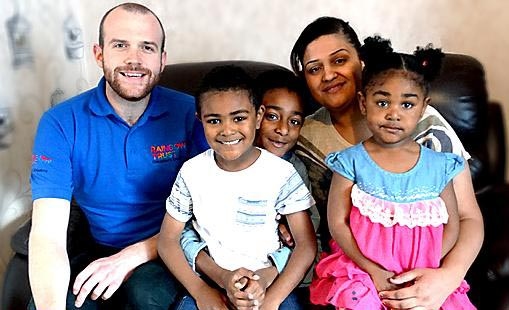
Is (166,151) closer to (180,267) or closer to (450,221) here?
(180,267)

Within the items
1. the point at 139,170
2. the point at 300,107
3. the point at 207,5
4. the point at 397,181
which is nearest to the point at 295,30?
the point at 207,5

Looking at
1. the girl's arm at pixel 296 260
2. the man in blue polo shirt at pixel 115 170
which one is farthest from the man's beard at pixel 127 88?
the girl's arm at pixel 296 260

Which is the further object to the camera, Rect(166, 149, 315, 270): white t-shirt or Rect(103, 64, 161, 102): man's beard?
Rect(103, 64, 161, 102): man's beard

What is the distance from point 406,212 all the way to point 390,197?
0.05 meters

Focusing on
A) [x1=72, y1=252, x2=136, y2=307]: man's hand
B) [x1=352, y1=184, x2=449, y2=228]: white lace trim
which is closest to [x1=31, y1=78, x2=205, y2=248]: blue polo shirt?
[x1=72, y1=252, x2=136, y2=307]: man's hand

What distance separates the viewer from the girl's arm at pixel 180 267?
4.83 ft

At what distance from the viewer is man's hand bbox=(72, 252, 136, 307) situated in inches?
60.7

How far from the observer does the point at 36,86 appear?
209 cm

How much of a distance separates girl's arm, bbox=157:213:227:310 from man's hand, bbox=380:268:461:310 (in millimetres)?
409

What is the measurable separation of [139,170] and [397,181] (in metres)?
0.73

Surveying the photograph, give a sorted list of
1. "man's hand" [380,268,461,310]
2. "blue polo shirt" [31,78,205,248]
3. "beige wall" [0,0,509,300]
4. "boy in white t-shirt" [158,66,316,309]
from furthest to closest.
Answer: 1. "beige wall" [0,0,509,300]
2. "blue polo shirt" [31,78,205,248]
3. "boy in white t-shirt" [158,66,316,309]
4. "man's hand" [380,268,461,310]

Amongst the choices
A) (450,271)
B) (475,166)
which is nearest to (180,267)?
(450,271)

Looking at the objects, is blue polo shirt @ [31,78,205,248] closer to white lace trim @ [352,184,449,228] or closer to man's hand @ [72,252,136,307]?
man's hand @ [72,252,136,307]

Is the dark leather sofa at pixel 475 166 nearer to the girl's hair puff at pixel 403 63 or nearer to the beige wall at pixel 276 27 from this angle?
the beige wall at pixel 276 27
